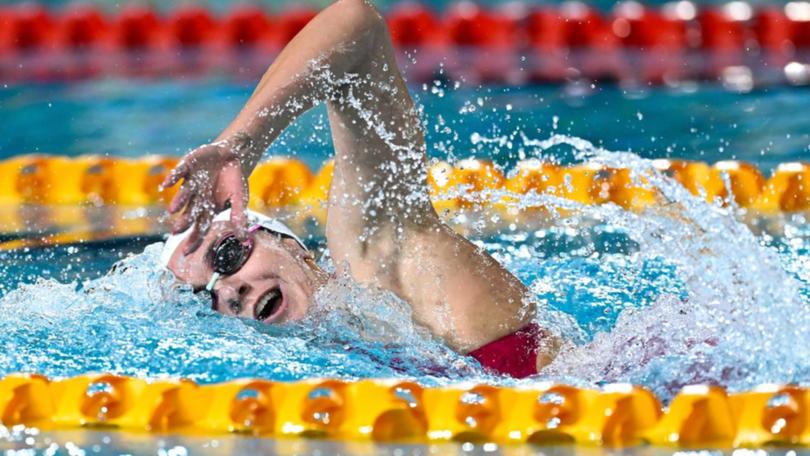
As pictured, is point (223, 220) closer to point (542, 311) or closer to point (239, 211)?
point (239, 211)

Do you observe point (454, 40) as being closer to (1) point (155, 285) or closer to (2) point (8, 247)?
(2) point (8, 247)

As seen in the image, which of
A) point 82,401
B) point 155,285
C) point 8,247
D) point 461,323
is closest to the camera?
point 82,401

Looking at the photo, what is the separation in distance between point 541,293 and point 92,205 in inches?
70.3

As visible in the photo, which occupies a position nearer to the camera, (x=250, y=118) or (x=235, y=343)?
(x=250, y=118)

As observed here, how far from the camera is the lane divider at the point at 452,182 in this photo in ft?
13.9

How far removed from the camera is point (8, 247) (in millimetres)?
3992

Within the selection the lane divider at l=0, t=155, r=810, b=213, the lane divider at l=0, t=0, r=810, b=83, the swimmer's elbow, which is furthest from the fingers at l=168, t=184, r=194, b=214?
the lane divider at l=0, t=0, r=810, b=83

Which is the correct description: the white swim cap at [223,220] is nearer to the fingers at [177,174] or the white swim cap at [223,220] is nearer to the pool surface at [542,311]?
the pool surface at [542,311]

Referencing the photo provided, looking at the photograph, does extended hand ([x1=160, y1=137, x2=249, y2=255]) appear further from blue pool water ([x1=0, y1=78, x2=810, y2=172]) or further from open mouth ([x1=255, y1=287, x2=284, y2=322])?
blue pool water ([x1=0, y1=78, x2=810, y2=172])

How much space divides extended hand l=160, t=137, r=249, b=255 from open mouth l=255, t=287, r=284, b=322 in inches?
20.6

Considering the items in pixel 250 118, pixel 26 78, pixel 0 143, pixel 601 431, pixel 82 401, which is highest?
pixel 26 78

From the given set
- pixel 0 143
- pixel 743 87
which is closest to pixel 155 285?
pixel 0 143

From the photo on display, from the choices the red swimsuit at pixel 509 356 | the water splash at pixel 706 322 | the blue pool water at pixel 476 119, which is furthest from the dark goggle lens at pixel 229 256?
the blue pool water at pixel 476 119

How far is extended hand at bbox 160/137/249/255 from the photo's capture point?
2078 mm
